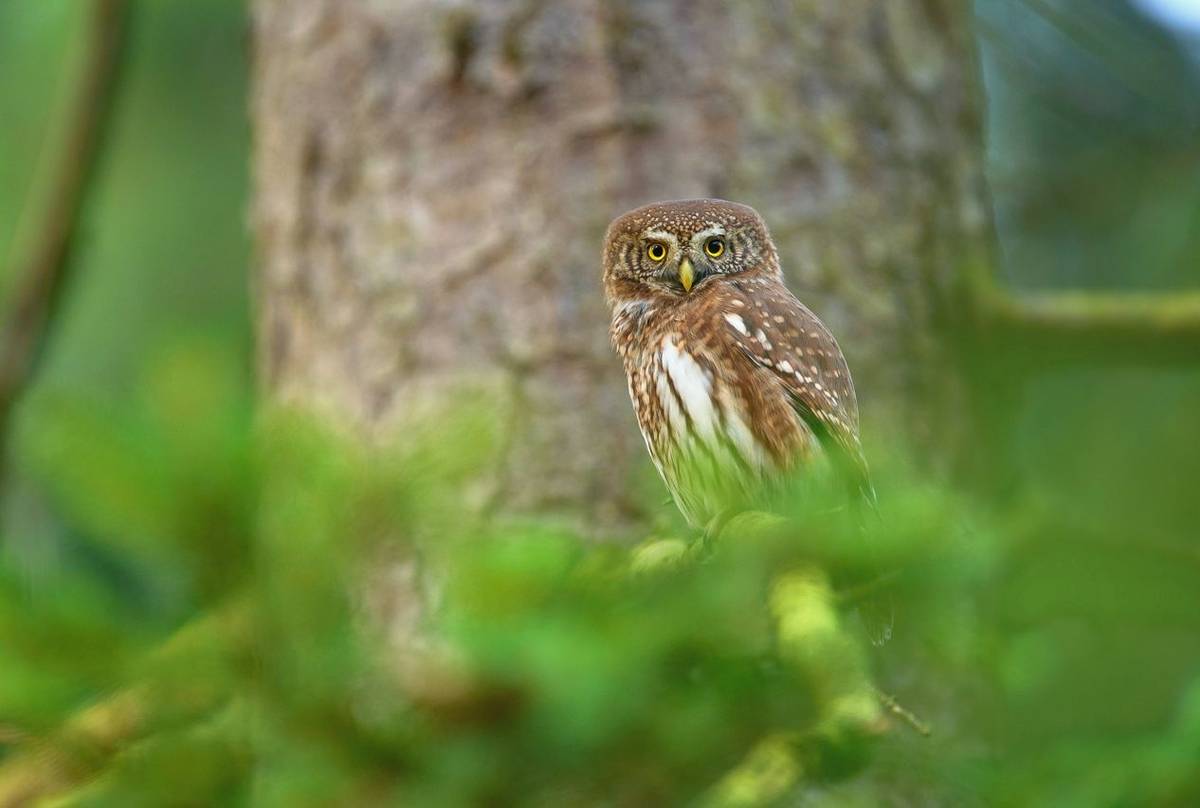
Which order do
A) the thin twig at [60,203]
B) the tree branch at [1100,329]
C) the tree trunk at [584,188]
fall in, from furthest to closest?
the thin twig at [60,203], the tree trunk at [584,188], the tree branch at [1100,329]

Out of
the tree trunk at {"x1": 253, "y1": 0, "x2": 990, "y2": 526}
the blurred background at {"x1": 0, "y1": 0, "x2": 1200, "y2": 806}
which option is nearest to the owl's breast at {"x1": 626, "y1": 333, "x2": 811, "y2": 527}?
the blurred background at {"x1": 0, "y1": 0, "x2": 1200, "y2": 806}

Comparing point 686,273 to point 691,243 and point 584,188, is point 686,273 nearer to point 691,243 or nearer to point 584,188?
point 691,243

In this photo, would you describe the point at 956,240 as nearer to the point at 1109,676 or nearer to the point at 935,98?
the point at 935,98

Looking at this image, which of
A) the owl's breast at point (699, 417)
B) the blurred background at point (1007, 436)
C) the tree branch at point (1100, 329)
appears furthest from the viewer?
the tree branch at point (1100, 329)

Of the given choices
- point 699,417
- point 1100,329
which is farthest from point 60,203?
point 1100,329

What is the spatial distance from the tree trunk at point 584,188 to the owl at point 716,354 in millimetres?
562

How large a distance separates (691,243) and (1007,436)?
1.43m

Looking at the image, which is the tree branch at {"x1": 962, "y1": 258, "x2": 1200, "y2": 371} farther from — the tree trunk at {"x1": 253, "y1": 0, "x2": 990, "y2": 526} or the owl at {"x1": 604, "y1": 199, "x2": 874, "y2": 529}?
the owl at {"x1": 604, "y1": 199, "x2": 874, "y2": 529}

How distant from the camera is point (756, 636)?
1081 millimetres

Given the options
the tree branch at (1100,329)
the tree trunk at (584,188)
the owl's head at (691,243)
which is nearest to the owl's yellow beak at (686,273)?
the owl's head at (691,243)

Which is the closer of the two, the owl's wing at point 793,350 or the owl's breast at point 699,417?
the owl's wing at point 793,350

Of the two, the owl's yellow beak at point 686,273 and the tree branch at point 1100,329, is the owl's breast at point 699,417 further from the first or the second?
the tree branch at point 1100,329

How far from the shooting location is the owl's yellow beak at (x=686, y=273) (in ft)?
5.65

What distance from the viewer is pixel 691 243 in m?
1.68
